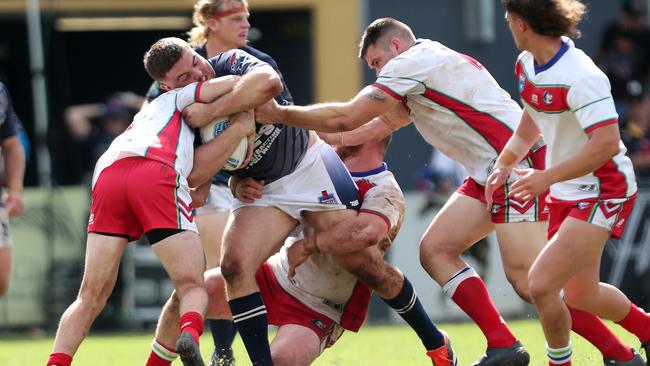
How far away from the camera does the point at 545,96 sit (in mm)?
6199

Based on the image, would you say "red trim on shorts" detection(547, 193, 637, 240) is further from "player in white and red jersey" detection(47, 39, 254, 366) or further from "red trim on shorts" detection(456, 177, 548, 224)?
"player in white and red jersey" detection(47, 39, 254, 366)

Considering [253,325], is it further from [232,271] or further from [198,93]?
[198,93]

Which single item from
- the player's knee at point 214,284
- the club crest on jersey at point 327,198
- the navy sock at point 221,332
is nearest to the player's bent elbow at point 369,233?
the club crest on jersey at point 327,198

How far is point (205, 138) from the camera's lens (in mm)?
6664

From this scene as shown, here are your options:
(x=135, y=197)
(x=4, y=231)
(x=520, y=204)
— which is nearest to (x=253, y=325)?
(x=135, y=197)

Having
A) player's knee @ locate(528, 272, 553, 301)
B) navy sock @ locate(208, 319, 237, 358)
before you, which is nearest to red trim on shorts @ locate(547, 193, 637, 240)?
player's knee @ locate(528, 272, 553, 301)

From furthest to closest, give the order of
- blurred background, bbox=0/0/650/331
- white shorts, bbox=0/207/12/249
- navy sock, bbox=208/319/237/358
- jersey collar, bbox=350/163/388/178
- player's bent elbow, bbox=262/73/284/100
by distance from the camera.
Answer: blurred background, bbox=0/0/650/331 → white shorts, bbox=0/207/12/249 → navy sock, bbox=208/319/237/358 → jersey collar, bbox=350/163/388/178 → player's bent elbow, bbox=262/73/284/100

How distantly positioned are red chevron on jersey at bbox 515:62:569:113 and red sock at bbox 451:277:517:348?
3.82 ft

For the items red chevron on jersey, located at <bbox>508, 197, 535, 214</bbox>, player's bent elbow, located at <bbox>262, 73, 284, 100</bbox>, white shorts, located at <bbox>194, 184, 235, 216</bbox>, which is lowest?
white shorts, located at <bbox>194, 184, 235, 216</bbox>

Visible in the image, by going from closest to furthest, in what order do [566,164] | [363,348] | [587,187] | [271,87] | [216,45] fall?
1. [566,164]
2. [587,187]
3. [271,87]
4. [216,45]
5. [363,348]

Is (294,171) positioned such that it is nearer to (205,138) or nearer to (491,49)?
(205,138)

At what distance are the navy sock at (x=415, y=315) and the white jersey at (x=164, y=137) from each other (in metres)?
1.40

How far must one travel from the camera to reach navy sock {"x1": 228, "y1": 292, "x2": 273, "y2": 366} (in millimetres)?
6594

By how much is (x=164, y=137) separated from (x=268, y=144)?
2.31ft
